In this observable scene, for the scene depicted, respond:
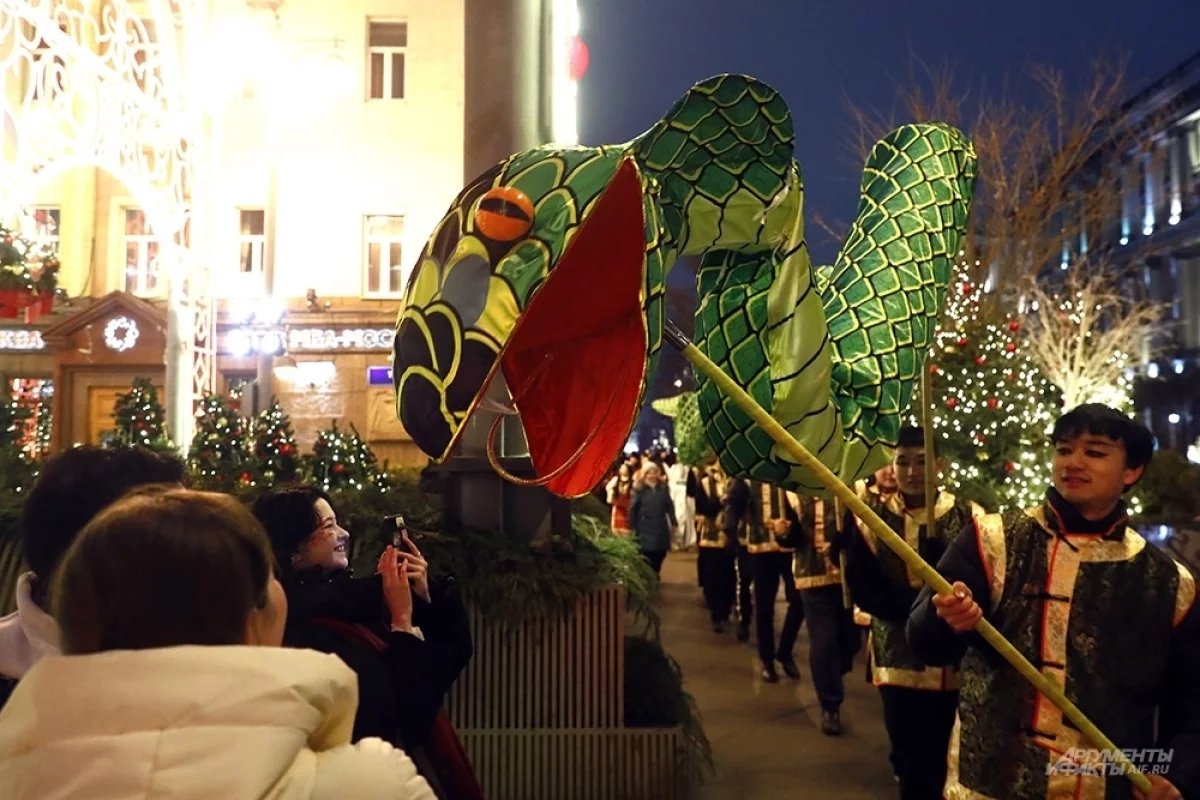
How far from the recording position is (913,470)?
178 inches

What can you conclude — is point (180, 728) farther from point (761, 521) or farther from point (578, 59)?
point (578, 59)

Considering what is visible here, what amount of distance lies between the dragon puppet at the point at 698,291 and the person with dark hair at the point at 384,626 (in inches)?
22.9

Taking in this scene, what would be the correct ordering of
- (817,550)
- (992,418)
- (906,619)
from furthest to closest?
1. (992,418)
2. (817,550)
3. (906,619)

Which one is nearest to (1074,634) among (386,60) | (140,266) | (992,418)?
(992,418)

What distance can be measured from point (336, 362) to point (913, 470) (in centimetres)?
1274

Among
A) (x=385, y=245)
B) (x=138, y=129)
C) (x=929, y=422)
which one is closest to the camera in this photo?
(x=929, y=422)

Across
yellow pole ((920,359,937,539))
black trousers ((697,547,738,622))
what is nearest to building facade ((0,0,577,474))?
black trousers ((697,547,738,622))

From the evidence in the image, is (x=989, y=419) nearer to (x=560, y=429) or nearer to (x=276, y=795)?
(x=560, y=429)

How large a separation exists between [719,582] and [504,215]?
8687mm

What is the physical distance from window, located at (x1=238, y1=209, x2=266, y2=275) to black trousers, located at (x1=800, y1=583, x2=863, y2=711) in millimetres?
12155

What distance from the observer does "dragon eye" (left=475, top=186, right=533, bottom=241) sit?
1705 millimetres

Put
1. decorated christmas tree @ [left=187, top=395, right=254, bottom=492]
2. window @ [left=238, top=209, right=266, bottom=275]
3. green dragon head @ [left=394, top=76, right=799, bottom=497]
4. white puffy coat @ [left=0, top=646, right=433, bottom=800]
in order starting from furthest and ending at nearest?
window @ [left=238, top=209, right=266, bottom=275] → decorated christmas tree @ [left=187, top=395, right=254, bottom=492] → green dragon head @ [left=394, top=76, right=799, bottom=497] → white puffy coat @ [left=0, top=646, right=433, bottom=800]

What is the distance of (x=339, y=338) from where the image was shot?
51.6 feet

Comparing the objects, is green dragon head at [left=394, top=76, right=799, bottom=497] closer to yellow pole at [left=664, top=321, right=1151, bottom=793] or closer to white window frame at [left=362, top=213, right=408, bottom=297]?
yellow pole at [left=664, top=321, right=1151, bottom=793]
